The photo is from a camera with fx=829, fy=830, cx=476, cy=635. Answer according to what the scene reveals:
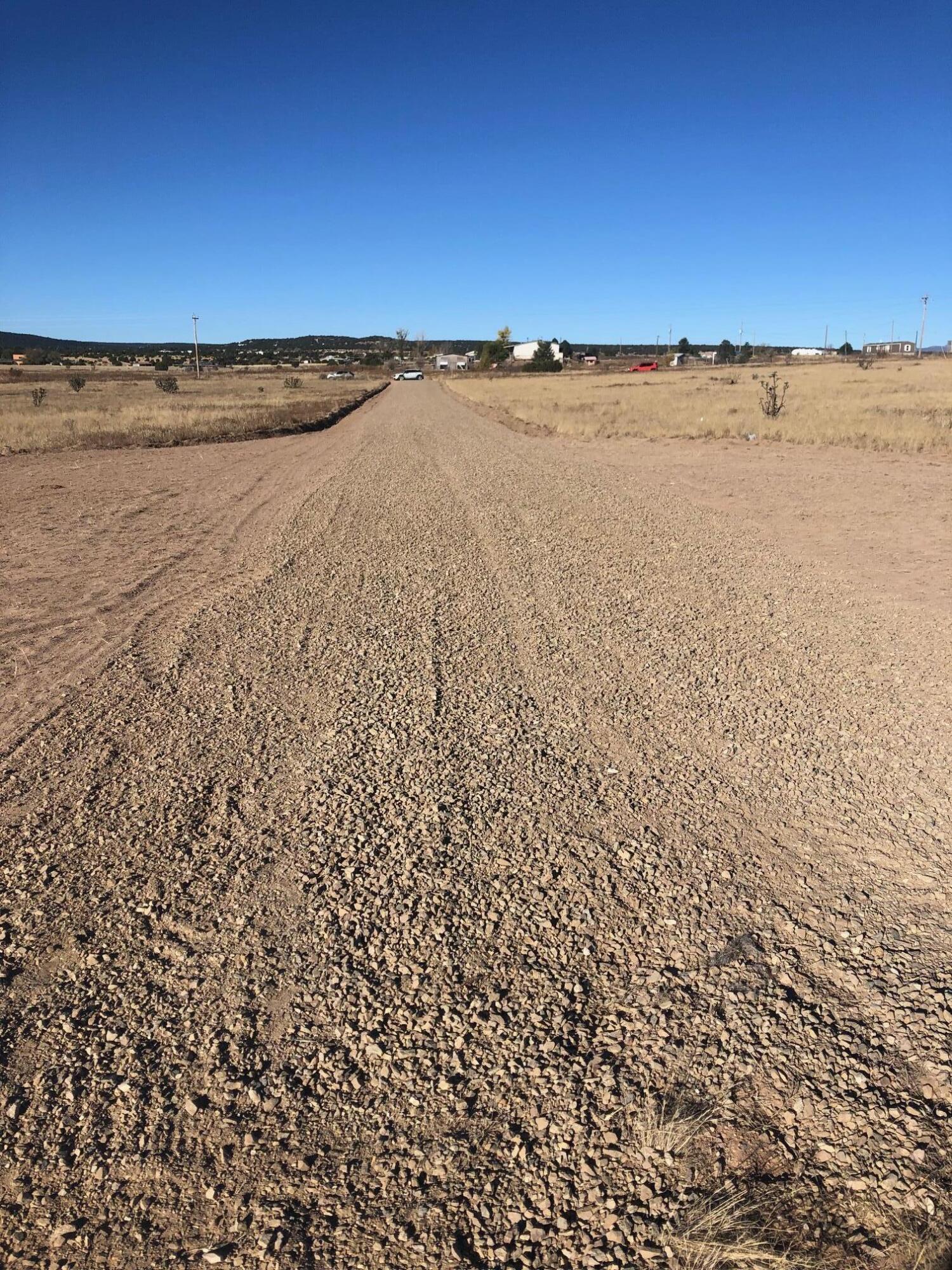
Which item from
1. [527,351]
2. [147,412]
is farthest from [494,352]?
[147,412]

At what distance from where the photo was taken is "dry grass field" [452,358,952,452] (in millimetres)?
20516

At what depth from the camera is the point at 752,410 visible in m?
29.0

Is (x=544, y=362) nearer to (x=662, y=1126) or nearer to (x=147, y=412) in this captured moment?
(x=147, y=412)

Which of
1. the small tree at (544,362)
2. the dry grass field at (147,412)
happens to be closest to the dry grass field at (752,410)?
the dry grass field at (147,412)

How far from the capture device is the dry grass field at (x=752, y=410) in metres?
20.5

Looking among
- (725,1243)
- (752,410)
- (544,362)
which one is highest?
(544,362)

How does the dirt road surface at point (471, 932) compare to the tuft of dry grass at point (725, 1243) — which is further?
the dirt road surface at point (471, 932)

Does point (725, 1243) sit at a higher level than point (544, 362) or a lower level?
lower

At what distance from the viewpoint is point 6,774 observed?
4074 millimetres

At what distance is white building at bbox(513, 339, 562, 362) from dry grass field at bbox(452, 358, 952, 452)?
8305cm

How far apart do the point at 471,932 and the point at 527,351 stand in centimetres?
16589

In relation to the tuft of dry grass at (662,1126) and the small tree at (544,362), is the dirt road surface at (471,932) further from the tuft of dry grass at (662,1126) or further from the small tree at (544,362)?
the small tree at (544,362)

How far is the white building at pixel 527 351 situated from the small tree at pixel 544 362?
25.5ft

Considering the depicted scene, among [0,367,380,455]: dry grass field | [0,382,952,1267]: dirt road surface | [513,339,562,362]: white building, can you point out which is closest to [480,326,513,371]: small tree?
[513,339,562,362]: white building
